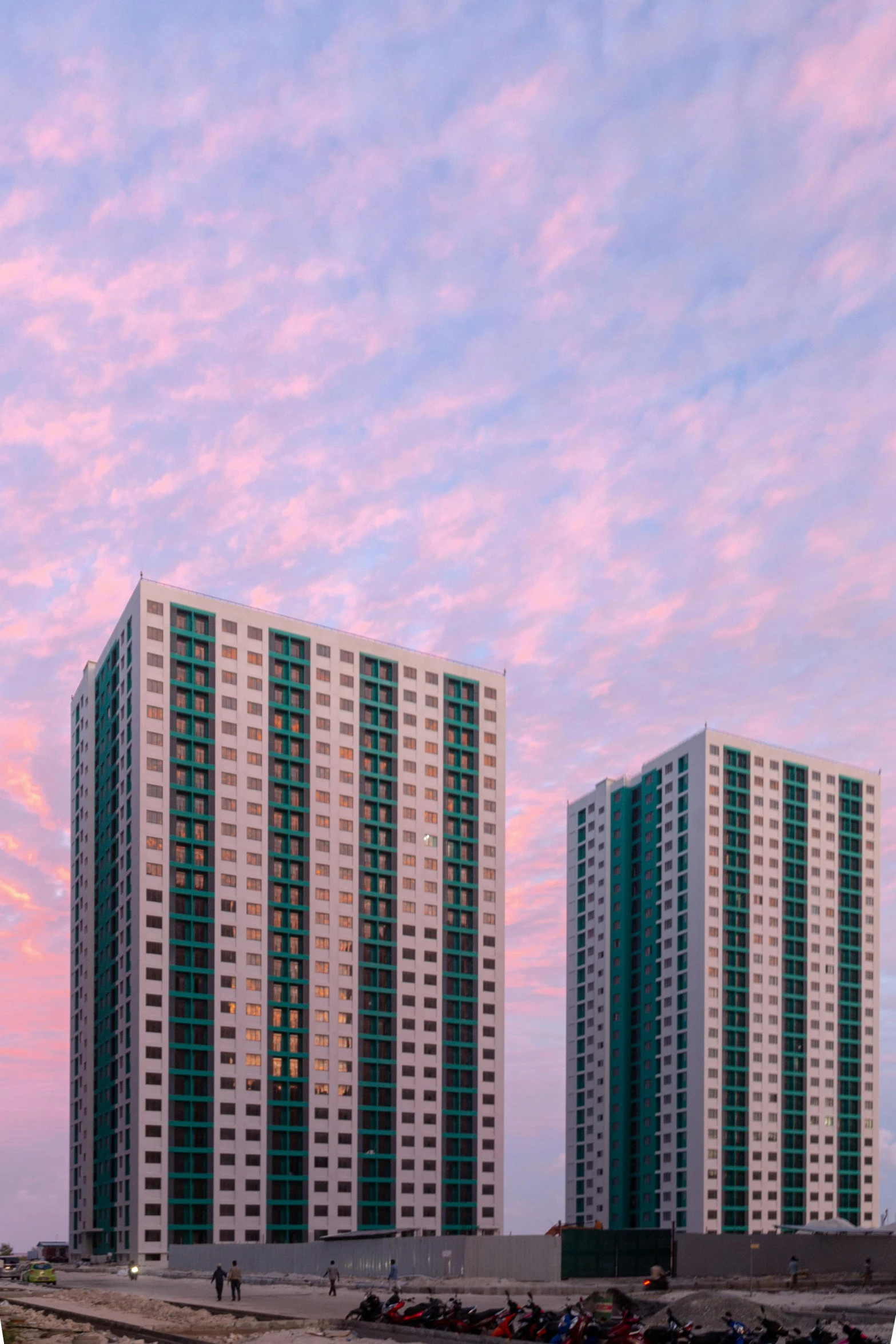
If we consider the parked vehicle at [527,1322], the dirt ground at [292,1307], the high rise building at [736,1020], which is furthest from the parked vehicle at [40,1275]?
Answer: the high rise building at [736,1020]

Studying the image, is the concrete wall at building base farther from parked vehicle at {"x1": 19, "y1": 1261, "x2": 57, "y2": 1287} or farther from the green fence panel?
parked vehicle at {"x1": 19, "y1": 1261, "x2": 57, "y2": 1287}

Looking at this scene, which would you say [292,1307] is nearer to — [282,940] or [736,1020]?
[282,940]

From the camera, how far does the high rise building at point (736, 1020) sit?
18050 centimetres

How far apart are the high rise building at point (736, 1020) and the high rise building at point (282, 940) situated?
3248 centimetres

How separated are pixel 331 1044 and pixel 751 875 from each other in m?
65.5

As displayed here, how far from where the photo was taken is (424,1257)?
93.2 meters

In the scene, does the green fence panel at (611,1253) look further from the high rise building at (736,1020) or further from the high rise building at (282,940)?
the high rise building at (736,1020)

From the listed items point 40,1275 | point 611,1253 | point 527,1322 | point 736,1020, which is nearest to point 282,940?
point 40,1275

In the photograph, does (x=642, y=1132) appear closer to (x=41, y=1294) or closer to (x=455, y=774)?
(x=455, y=774)

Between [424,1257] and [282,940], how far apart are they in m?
61.3

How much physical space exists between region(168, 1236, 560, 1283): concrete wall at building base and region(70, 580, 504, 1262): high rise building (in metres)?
30.2

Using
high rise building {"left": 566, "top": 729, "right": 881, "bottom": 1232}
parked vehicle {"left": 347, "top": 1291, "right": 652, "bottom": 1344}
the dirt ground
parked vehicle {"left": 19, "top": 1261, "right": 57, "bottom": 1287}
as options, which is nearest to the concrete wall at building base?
the dirt ground

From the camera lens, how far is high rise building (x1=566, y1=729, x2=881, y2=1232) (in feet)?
592

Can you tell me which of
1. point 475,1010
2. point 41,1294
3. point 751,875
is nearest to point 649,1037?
point 751,875
